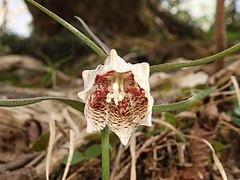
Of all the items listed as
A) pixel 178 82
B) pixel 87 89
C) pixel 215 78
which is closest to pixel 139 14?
pixel 178 82

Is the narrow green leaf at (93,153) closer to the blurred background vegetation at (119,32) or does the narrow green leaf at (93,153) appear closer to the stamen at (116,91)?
the stamen at (116,91)

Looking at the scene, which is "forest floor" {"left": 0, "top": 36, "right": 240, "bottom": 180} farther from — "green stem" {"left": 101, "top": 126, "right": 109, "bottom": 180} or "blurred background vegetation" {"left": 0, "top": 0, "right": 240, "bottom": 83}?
"blurred background vegetation" {"left": 0, "top": 0, "right": 240, "bottom": 83}

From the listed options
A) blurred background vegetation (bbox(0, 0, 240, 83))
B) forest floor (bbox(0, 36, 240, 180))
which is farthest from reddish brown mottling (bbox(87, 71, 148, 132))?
blurred background vegetation (bbox(0, 0, 240, 83))

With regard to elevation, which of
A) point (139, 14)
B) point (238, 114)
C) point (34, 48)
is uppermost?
point (139, 14)

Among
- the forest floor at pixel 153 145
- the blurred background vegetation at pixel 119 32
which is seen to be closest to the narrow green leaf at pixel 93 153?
the forest floor at pixel 153 145

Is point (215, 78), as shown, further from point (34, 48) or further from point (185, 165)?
point (34, 48)

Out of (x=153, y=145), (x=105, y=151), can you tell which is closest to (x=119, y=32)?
(x=153, y=145)

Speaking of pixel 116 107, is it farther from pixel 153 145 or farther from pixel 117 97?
pixel 153 145

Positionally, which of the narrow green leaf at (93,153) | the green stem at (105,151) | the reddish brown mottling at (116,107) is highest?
the reddish brown mottling at (116,107)
